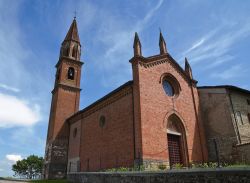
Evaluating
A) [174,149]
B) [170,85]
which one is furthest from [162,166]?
[170,85]

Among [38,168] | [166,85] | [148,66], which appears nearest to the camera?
[148,66]

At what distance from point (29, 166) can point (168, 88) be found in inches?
1956

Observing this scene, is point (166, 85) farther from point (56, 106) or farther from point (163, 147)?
point (56, 106)

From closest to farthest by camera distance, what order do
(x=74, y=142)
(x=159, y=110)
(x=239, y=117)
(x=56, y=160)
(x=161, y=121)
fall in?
(x=161, y=121) < (x=159, y=110) < (x=239, y=117) < (x=74, y=142) < (x=56, y=160)

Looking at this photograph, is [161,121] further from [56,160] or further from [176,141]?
[56,160]

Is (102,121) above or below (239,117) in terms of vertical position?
above

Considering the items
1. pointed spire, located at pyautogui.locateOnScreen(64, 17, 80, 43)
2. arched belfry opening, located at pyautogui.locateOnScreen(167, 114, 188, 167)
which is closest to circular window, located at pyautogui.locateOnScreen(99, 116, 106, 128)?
arched belfry opening, located at pyautogui.locateOnScreen(167, 114, 188, 167)

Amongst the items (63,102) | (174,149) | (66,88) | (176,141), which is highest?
(66,88)

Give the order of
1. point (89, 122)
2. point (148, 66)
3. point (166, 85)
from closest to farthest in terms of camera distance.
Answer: point (148, 66)
point (166, 85)
point (89, 122)

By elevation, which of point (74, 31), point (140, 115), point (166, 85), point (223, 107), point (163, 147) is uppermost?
point (74, 31)

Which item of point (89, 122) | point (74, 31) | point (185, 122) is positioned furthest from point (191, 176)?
point (74, 31)

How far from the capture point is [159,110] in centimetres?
1574

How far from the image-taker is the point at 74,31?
32188 mm

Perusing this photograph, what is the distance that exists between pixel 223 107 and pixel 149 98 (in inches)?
258
